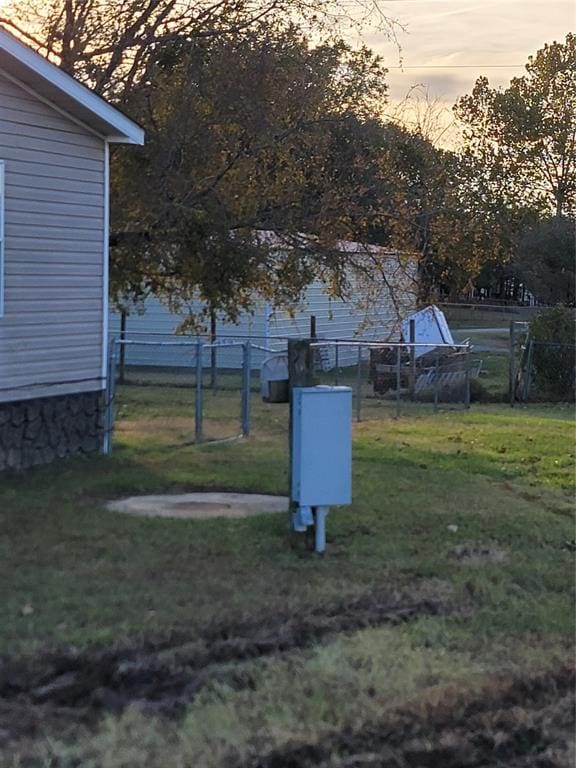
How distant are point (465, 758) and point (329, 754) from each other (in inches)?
21.4

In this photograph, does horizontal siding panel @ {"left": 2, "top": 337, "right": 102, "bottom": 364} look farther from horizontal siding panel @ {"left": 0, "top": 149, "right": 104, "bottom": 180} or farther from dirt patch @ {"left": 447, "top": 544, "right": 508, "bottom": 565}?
dirt patch @ {"left": 447, "top": 544, "right": 508, "bottom": 565}

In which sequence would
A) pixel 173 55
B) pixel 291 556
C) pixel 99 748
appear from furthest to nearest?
pixel 173 55 → pixel 291 556 → pixel 99 748

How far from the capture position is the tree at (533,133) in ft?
155

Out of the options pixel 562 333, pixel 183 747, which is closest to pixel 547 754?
pixel 183 747

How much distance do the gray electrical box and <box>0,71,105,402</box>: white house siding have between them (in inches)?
176

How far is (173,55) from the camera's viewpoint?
1562 centimetres

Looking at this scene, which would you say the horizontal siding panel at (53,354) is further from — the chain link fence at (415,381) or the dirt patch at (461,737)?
the dirt patch at (461,737)

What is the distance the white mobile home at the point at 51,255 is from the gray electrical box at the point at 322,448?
4471 mm

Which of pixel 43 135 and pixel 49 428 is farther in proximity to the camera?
pixel 49 428

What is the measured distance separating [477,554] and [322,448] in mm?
1422

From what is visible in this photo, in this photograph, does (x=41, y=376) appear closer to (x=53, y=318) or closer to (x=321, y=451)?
(x=53, y=318)

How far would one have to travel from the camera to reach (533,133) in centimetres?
4766

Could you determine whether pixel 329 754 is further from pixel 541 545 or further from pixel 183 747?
pixel 541 545

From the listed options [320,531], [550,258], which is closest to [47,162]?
[320,531]
